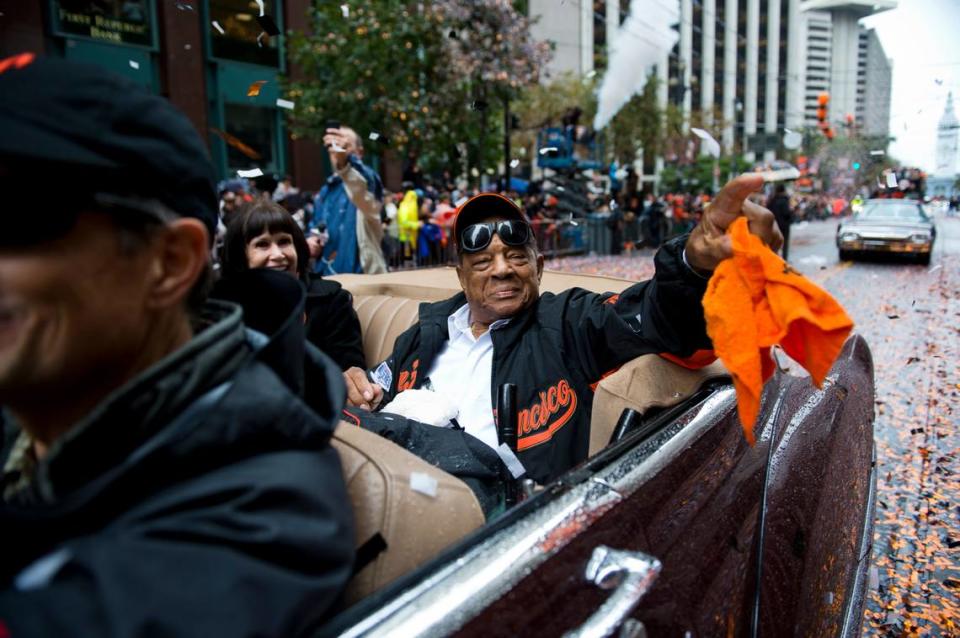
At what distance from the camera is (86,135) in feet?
2.98

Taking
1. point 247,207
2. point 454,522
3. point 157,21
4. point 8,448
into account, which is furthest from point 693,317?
point 157,21

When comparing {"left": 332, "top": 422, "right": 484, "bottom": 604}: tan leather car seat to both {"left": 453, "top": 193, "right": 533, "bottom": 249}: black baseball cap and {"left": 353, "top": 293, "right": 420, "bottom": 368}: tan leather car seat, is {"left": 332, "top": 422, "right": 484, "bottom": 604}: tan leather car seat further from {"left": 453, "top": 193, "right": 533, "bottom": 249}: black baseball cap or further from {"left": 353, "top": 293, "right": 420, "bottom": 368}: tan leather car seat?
{"left": 353, "top": 293, "right": 420, "bottom": 368}: tan leather car seat

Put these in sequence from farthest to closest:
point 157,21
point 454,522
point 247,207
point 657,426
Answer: point 157,21 < point 247,207 < point 657,426 < point 454,522

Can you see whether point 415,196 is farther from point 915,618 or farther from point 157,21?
point 915,618

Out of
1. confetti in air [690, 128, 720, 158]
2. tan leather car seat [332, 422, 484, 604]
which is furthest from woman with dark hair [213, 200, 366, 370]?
tan leather car seat [332, 422, 484, 604]

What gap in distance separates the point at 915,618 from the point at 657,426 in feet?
6.46

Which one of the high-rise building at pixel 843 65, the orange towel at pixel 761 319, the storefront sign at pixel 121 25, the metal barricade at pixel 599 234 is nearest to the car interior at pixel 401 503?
the orange towel at pixel 761 319

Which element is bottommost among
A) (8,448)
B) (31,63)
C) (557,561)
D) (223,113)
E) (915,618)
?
(915,618)

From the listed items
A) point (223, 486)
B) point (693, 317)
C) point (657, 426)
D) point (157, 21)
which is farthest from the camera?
point (157, 21)

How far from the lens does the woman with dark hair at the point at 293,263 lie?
3.00m

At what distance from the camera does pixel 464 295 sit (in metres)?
2.91

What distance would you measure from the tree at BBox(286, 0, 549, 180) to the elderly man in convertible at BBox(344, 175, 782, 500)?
1030cm

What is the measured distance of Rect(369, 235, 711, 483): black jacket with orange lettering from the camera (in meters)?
2.05

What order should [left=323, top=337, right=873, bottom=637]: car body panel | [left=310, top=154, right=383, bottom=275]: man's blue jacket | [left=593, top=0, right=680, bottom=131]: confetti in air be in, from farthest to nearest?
[left=593, top=0, right=680, bottom=131]: confetti in air → [left=310, top=154, right=383, bottom=275]: man's blue jacket → [left=323, top=337, right=873, bottom=637]: car body panel
